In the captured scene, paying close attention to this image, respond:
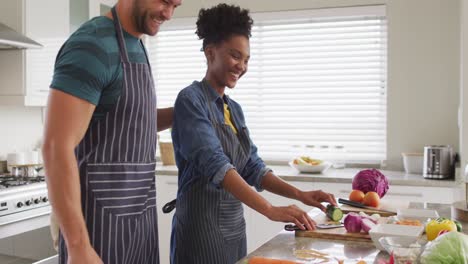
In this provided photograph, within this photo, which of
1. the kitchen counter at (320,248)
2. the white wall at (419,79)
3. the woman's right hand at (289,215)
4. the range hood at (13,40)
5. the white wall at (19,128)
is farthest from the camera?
the white wall at (419,79)

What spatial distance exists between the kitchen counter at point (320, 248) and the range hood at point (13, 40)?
2.10m

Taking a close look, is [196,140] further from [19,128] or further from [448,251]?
[19,128]

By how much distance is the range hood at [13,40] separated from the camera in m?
2.93

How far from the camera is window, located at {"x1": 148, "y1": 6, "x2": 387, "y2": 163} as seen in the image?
12.6 ft

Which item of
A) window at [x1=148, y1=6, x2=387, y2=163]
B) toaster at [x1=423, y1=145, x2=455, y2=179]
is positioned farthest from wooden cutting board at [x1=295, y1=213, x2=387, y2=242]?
window at [x1=148, y1=6, x2=387, y2=163]

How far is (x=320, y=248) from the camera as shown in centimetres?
144

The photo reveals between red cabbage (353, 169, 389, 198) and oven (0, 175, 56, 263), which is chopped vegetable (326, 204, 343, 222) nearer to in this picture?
red cabbage (353, 169, 389, 198)

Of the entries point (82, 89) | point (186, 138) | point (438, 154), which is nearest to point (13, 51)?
point (186, 138)

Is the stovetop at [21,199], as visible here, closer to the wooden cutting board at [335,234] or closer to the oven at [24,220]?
the oven at [24,220]

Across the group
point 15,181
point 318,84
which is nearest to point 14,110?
point 15,181

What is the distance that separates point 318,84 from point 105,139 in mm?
2787

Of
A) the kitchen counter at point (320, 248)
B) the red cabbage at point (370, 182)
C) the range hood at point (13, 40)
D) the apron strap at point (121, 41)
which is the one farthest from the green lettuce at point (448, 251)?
the range hood at point (13, 40)

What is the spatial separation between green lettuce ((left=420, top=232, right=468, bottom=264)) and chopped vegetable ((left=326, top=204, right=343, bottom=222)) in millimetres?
607

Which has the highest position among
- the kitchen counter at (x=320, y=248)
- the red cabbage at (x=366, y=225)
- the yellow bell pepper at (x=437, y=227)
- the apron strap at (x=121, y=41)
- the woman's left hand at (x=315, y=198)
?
the apron strap at (x=121, y=41)
